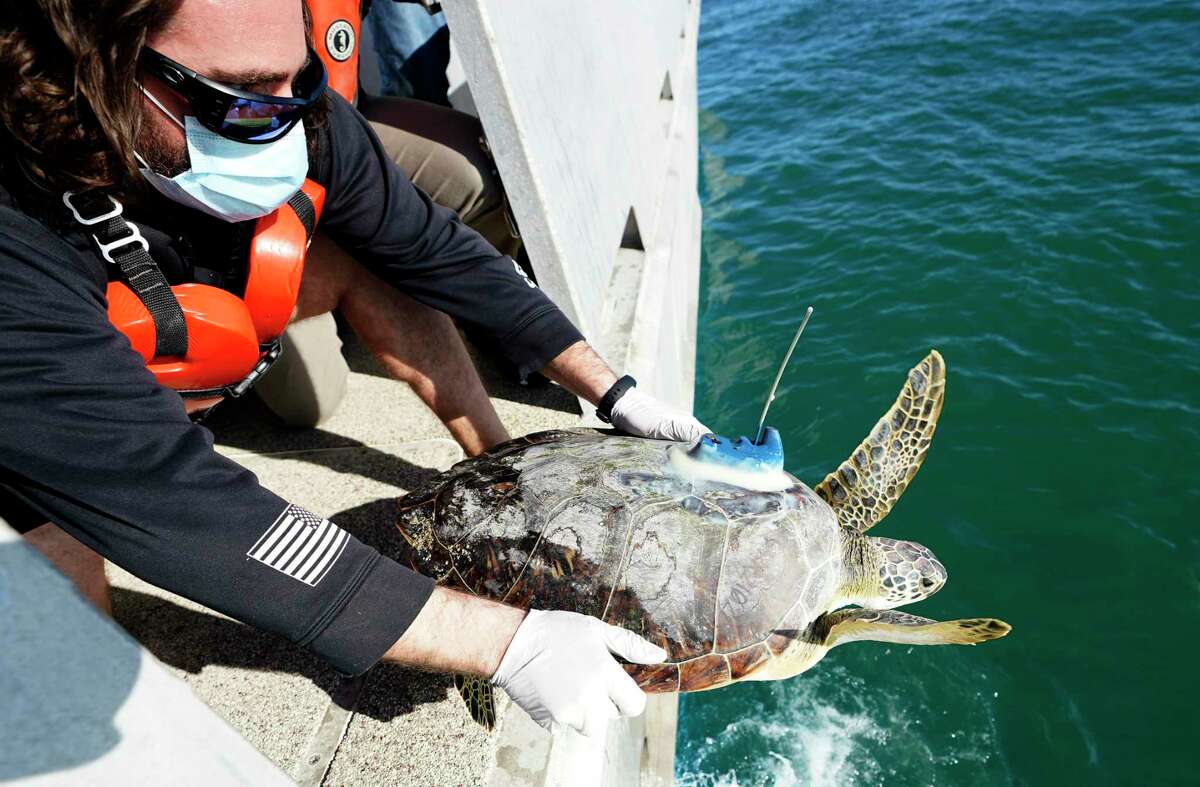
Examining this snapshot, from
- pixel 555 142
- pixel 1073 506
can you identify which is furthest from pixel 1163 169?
pixel 555 142

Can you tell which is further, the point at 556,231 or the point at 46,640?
the point at 556,231

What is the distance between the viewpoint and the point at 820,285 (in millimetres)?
A: 5949

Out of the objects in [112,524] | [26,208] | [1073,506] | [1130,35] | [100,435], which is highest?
[26,208]

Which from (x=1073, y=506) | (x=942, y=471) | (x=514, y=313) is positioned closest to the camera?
(x=514, y=313)

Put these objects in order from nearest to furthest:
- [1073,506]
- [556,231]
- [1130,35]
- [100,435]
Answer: [100,435], [556,231], [1073,506], [1130,35]

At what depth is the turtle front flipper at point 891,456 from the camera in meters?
2.66

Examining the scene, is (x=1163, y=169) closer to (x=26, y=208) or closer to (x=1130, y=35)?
(x=1130, y=35)

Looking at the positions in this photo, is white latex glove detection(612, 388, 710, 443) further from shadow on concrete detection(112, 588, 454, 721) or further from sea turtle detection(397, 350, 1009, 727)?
shadow on concrete detection(112, 588, 454, 721)

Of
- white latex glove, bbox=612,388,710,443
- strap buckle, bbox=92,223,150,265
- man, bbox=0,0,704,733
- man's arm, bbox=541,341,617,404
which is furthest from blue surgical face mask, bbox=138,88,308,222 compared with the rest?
white latex glove, bbox=612,388,710,443

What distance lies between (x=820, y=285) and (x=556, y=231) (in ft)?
12.1

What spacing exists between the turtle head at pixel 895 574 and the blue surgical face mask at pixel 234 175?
6.74 ft

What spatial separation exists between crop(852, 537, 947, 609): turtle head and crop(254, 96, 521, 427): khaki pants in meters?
1.92

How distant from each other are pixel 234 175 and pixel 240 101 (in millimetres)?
217

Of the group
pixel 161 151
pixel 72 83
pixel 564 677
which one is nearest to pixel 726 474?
pixel 564 677
